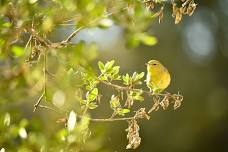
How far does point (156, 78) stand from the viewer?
149 cm

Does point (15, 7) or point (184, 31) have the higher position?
point (15, 7)

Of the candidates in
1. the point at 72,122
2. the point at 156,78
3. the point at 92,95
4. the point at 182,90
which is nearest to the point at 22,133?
the point at 72,122

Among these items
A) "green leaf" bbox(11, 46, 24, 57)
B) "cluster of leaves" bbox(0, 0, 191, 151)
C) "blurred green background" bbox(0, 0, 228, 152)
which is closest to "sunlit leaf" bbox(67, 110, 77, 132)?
"cluster of leaves" bbox(0, 0, 191, 151)

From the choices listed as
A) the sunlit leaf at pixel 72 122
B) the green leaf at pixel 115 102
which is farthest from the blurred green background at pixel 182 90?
the sunlit leaf at pixel 72 122

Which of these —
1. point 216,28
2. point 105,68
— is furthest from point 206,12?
point 105,68

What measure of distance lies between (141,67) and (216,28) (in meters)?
1.62

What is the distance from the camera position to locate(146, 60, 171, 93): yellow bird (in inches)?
52.9

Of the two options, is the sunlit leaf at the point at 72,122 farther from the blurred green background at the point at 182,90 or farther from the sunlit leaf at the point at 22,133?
the blurred green background at the point at 182,90

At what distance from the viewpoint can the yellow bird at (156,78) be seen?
1345 millimetres

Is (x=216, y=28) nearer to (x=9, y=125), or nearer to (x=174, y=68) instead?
(x=174, y=68)

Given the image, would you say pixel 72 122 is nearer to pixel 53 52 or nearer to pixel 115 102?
pixel 53 52

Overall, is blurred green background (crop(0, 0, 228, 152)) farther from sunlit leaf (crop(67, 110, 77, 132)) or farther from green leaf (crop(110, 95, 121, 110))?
sunlit leaf (crop(67, 110, 77, 132))

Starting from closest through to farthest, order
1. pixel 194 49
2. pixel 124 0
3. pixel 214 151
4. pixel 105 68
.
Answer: pixel 124 0 → pixel 105 68 → pixel 214 151 → pixel 194 49

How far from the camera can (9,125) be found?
850mm
